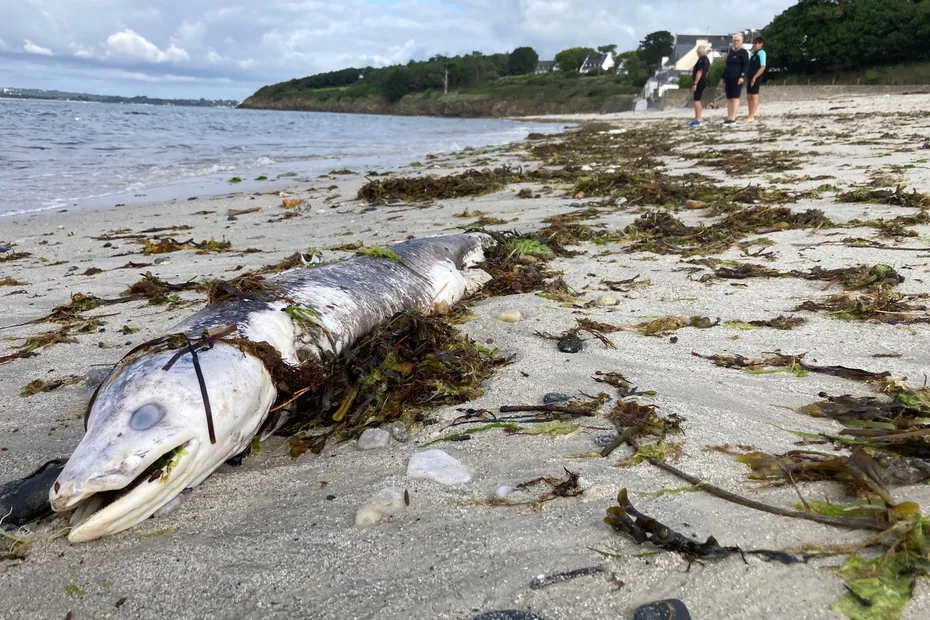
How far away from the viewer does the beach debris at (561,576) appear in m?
1.44

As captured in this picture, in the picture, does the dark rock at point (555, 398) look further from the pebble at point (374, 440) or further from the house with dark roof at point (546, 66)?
the house with dark roof at point (546, 66)

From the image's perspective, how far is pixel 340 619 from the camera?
4.66ft

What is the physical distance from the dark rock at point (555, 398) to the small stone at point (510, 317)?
42.2 inches

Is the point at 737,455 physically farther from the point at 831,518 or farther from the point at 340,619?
the point at 340,619

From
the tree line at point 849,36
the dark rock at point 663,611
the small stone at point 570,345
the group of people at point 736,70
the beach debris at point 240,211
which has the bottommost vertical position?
the small stone at point 570,345

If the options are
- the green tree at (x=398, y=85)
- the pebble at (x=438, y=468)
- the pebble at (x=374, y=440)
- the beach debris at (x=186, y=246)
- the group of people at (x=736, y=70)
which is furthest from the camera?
the green tree at (x=398, y=85)

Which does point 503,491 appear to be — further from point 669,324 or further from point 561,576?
point 669,324

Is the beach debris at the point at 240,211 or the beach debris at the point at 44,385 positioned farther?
the beach debris at the point at 240,211

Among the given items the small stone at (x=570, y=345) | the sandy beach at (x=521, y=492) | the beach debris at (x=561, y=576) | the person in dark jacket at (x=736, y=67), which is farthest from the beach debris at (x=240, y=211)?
the person in dark jacket at (x=736, y=67)

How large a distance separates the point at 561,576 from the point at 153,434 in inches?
51.2

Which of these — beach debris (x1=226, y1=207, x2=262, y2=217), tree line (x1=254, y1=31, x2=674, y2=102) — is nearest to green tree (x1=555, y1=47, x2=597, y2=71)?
tree line (x1=254, y1=31, x2=674, y2=102)

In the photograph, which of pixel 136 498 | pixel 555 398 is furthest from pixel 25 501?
pixel 555 398

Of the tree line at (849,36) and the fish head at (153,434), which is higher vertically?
the tree line at (849,36)

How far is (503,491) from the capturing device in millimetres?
1877
